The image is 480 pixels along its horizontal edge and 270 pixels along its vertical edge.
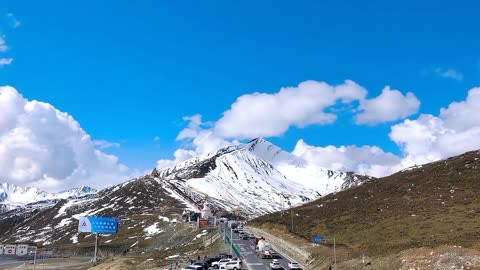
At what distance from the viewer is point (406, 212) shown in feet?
375

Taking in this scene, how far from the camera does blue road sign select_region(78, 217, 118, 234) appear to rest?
365 feet

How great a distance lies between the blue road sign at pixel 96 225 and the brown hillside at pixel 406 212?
4918 cm

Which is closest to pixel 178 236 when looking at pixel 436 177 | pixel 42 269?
pixel 42 269

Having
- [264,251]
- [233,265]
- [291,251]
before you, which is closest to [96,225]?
[264,251]

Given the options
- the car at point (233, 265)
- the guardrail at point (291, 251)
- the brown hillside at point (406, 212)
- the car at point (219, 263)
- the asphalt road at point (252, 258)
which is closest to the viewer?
the car at point (233, 265)

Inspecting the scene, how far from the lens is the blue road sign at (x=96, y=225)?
111375 millimetres

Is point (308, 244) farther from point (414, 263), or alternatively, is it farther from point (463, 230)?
point (414, 263)

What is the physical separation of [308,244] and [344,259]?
28.8m

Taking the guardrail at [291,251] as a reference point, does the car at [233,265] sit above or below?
below

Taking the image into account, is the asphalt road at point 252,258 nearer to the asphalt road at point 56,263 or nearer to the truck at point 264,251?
the truck at point 264,251

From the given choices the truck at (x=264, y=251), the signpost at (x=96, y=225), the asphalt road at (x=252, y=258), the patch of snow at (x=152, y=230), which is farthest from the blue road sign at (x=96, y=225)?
the patch of snow at (x=152, y=230)

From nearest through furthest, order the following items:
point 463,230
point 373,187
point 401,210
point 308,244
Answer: point 463,230 < point 308,244 < point 401,210 < point 373,187

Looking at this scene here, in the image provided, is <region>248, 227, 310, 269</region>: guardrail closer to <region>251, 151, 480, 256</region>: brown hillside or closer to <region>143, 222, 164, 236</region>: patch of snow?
<region>251, 151, 480, 256</region>: brown hillside

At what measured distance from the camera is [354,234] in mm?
106438
